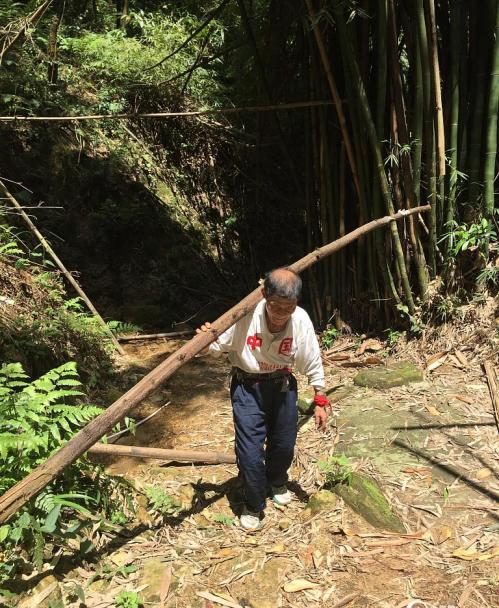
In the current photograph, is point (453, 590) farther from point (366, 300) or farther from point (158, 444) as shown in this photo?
point (366, 300)

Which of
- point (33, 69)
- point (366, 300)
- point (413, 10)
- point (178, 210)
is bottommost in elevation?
point (366, 300)

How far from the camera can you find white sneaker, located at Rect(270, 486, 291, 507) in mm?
2613

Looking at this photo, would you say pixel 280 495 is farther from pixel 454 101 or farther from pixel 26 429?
pixel 454 101

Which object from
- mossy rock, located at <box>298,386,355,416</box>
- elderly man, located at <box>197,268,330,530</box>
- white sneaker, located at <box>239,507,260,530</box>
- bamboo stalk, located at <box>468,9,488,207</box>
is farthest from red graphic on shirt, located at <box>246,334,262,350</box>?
bamboo stalk, located at <box>468,9,488,207</box>

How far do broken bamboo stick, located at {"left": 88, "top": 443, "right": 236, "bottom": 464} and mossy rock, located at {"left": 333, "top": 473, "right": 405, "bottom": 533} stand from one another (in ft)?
2.24

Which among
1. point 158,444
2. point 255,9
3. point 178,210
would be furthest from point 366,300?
point 255,9

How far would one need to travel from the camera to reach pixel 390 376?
12.2ft

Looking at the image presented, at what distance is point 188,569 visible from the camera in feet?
7.07

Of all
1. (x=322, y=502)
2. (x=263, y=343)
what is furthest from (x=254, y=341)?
(x=322, y=502)

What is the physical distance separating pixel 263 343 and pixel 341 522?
980 mm

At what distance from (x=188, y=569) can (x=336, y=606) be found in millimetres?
656

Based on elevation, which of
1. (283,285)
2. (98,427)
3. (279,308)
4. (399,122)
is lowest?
(98,427)

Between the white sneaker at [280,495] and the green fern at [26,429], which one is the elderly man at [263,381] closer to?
the white sneaker at [280,495]

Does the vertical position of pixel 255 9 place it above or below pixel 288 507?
above
